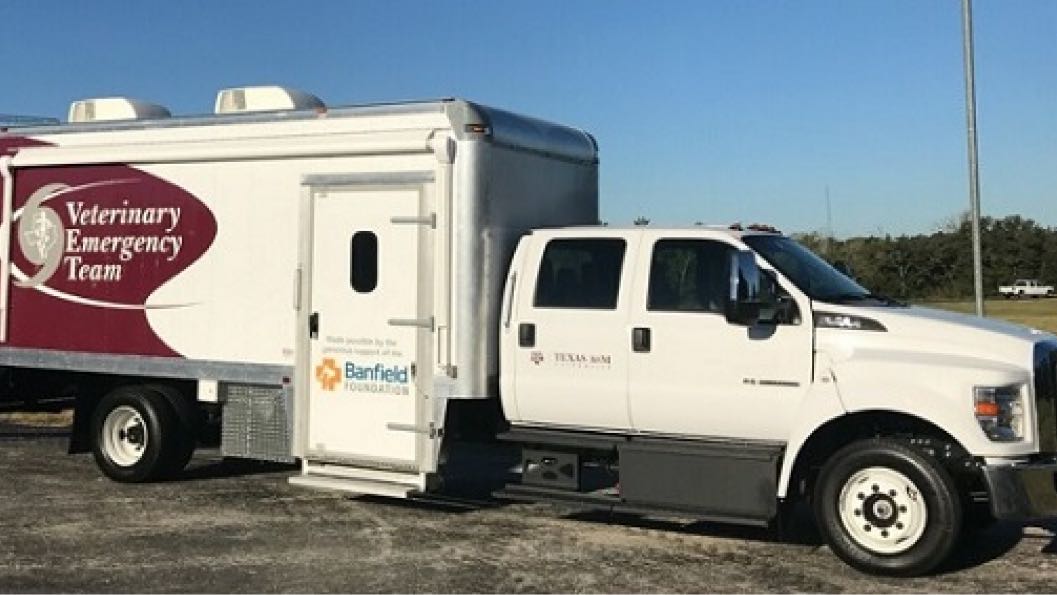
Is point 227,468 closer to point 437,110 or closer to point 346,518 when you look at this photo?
point 346,518

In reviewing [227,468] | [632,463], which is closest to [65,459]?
[227,468]

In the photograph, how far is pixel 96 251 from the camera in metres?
9.59

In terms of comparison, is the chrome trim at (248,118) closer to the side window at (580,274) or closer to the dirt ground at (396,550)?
the side window at (580,274)

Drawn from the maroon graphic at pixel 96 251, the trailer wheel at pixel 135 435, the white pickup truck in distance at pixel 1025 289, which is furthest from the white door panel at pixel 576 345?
the white pickup truck in distance at pixel 1025 289

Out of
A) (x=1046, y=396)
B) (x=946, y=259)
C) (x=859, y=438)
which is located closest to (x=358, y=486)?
(x=859, y=438)

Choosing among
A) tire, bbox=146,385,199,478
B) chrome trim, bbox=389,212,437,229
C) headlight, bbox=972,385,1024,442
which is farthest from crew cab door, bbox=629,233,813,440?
tire, bbox=146,385,199,478

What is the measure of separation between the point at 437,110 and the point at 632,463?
2965mm

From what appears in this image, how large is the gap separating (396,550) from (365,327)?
188cm

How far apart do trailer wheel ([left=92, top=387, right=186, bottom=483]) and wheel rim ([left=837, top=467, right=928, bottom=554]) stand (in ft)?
18.9

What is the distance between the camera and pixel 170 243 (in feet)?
30.3

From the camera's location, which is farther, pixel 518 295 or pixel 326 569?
pixel 518 295

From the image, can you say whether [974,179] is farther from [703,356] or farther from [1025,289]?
[1025,289]

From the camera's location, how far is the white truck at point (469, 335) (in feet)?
21.6

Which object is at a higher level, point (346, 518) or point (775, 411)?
point (775, 411)
